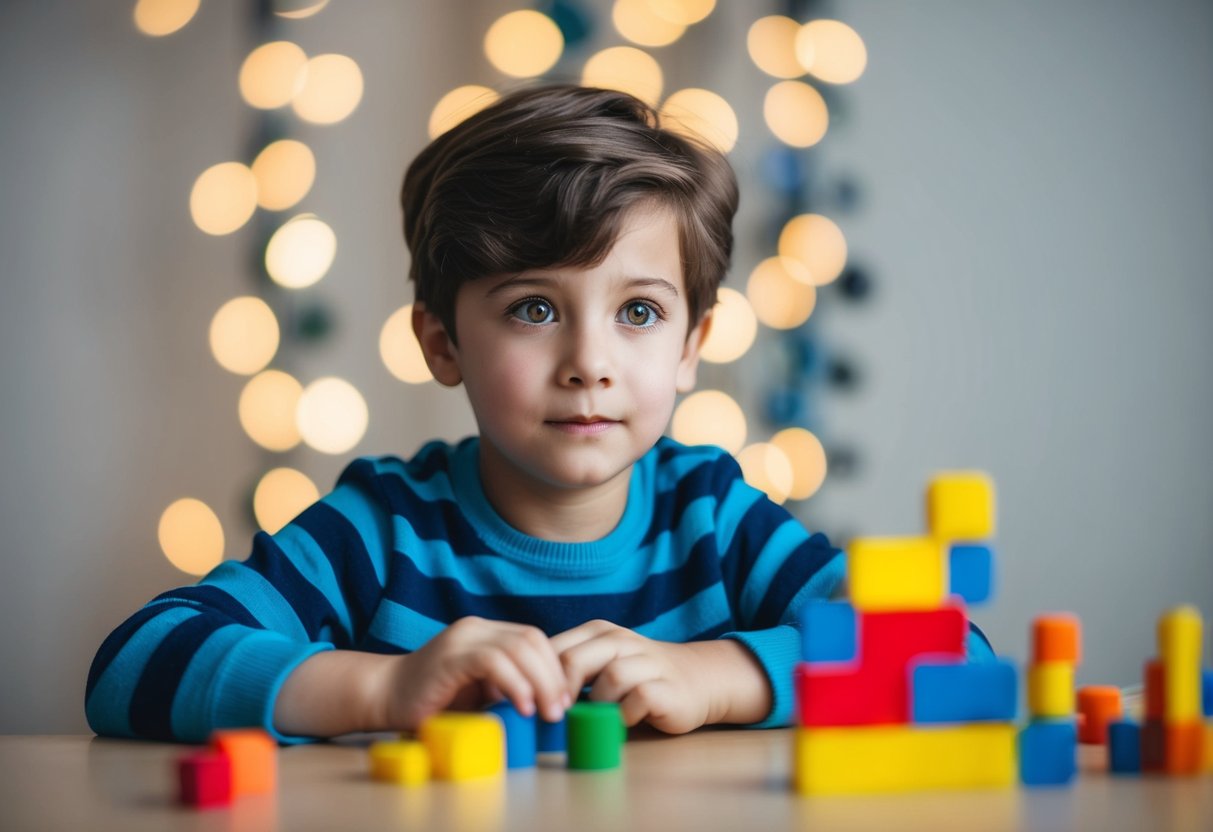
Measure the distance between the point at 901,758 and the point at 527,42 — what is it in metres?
1.46

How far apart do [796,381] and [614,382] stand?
97 centimetres

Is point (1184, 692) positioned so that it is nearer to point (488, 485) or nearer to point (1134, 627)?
point (488, 485)

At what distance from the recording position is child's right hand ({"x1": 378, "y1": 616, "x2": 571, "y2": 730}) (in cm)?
70

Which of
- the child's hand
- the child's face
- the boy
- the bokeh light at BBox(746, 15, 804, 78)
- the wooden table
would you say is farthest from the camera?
the bokeh light at BBox(746, 15, 804, 78)

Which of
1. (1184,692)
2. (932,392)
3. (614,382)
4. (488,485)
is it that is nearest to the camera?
(1184,692)

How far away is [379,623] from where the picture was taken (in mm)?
1044

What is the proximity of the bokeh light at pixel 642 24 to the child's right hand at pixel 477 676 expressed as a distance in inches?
51.9

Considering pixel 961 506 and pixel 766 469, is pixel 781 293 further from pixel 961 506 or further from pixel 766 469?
pixel 961 506

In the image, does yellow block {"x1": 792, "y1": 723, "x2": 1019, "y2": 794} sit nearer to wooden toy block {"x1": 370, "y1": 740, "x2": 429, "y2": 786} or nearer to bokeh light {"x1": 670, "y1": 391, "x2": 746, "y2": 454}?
wooden toy block {"x1": 370, "y1": 740, "x2": 429, "y2": 786}

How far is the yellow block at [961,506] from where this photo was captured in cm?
57

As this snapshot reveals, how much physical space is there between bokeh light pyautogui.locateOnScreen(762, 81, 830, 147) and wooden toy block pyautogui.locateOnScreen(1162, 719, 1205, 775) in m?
1.43

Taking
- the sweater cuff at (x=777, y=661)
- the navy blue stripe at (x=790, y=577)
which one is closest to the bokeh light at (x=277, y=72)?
the navy blue stripe at (x=790, y=577)

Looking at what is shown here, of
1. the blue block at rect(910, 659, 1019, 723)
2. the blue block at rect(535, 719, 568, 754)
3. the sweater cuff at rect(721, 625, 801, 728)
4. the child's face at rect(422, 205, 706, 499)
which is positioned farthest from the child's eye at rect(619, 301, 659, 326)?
the blue block at rect(910, 659, 1019, 723)

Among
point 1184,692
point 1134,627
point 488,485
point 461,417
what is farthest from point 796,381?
point 1184,692
